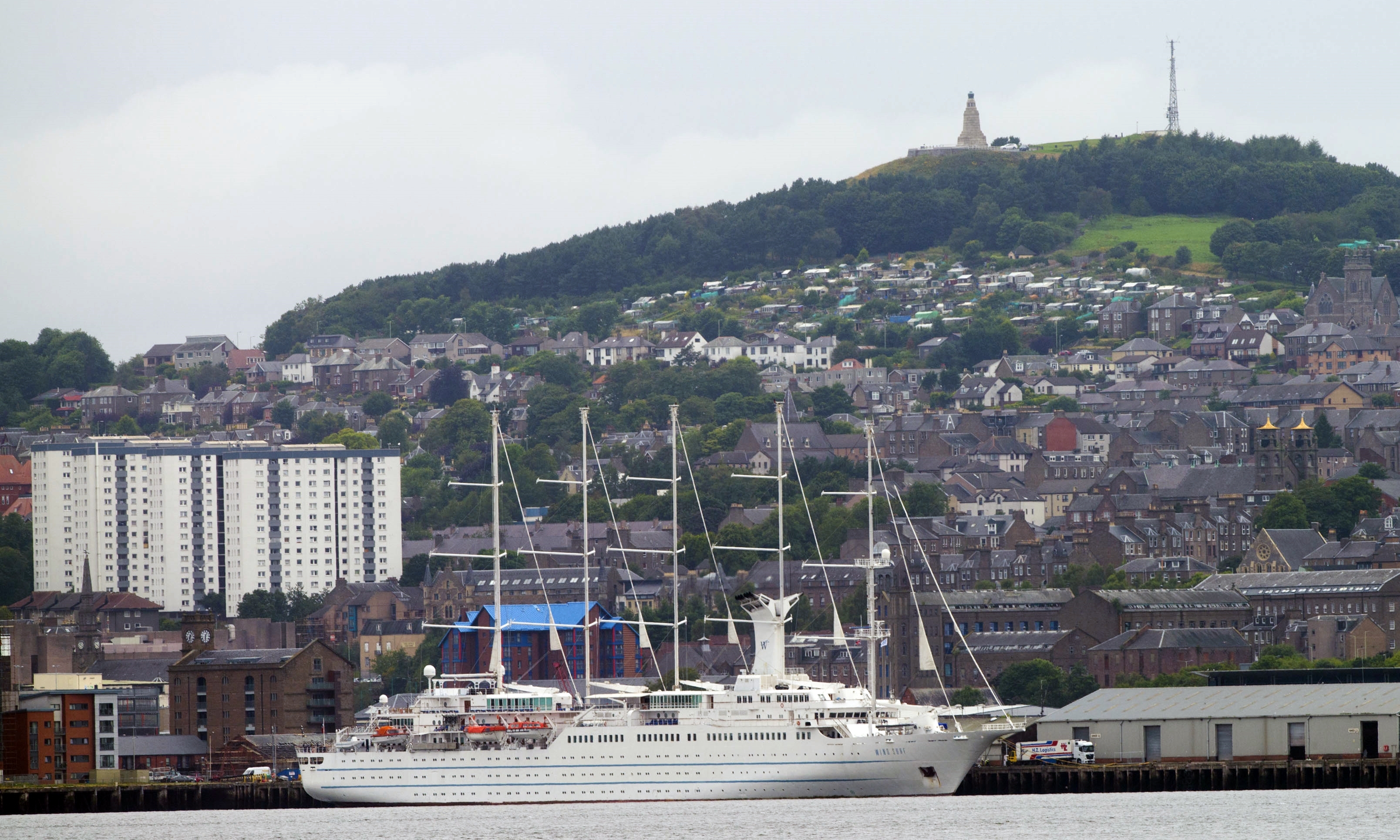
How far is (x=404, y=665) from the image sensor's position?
133750mm

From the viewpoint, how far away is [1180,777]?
81500 millimetres

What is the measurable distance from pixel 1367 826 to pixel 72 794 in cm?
4072

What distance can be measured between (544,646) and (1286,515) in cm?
4050

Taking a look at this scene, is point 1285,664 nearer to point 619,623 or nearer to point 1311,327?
point 619,623

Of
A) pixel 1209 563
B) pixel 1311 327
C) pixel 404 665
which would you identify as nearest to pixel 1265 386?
pixel 1311 327

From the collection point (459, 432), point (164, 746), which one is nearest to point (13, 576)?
point (459, 432)

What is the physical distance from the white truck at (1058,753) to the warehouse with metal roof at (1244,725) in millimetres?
659

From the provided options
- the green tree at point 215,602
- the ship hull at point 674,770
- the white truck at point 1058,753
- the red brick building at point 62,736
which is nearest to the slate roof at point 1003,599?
the white truck at point 1058,753

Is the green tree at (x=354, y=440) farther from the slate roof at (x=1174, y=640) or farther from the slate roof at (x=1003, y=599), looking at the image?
the slate roof at (x=1174, y=640)

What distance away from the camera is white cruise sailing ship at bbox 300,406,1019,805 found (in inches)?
3105

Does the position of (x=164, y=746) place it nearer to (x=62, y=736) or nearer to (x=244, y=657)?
(x=244, y=657)

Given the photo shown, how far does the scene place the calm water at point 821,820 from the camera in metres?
67.9

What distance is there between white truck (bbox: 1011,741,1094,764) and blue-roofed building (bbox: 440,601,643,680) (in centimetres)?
3890

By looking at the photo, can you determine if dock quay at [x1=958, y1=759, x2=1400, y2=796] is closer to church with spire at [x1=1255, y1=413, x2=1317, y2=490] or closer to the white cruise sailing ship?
the white cruise sailing ship
